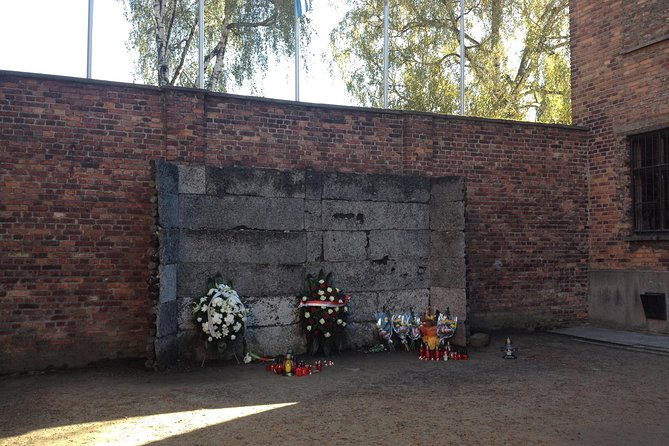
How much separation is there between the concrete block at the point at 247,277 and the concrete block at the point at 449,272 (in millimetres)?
2262

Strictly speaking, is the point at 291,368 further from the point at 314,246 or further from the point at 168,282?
the point at 314,246

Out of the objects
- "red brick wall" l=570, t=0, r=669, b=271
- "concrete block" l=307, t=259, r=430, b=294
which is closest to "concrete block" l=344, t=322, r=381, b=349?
"concrete block" l=307, t=259, r=430, b=294

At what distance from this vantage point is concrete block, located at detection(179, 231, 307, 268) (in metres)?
8.41

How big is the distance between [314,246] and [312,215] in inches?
19.0

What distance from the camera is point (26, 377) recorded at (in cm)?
749

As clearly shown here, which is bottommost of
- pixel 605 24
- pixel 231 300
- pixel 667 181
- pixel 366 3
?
pixel 231 300

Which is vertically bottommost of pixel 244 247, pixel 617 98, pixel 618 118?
pixel 244 247

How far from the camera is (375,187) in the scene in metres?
9.59

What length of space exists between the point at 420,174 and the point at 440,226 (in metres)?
1.17

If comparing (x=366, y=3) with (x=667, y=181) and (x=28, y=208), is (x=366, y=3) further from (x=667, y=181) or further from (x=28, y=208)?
(x=28, y=208)

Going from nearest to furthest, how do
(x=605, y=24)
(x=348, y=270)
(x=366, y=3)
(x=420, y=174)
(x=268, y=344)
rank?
(x=268, y=344) → (x=348, y=270) → (x=420, y=174) → (x=605, y=24) → (x=366, y=3)

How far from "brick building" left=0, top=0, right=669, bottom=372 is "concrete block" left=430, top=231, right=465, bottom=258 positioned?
35 centimetres

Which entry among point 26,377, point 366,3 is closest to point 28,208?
point 26,377

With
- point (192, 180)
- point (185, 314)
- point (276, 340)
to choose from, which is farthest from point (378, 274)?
point (192, 180)
